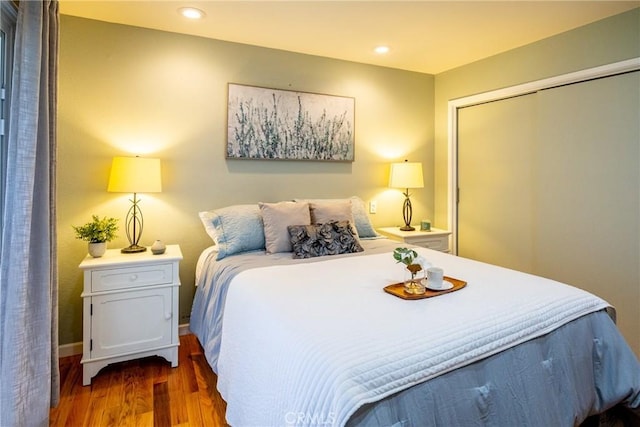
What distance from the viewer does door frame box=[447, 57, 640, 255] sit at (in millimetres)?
2549

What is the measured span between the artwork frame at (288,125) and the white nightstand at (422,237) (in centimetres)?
83

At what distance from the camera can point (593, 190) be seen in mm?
2697

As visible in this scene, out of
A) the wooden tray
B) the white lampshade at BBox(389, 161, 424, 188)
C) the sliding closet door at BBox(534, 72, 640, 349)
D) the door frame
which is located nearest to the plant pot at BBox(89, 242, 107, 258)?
the wooden tray

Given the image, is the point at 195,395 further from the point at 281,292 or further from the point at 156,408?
the point at 281,292

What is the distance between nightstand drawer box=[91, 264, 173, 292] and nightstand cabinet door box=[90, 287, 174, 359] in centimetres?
5

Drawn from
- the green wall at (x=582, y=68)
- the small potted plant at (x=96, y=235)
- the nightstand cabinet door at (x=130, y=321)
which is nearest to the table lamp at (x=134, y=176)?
the small potted plant at (x=96, y=235)

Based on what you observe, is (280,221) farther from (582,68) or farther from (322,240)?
(582,68)

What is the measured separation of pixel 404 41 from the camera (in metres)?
2.97

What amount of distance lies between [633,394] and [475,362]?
0.91 m

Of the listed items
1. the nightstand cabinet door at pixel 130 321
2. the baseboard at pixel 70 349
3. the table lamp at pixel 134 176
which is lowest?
the baseboard at pixel 70 349

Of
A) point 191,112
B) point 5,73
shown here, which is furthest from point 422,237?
point 5,73

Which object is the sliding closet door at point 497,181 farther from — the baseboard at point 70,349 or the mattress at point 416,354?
the baseboard at point 70,349

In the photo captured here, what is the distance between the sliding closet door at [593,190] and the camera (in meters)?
2.51

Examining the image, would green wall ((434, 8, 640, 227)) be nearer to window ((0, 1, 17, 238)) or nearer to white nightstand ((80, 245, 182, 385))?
white nightstand ((80, 245, 182, 385))
